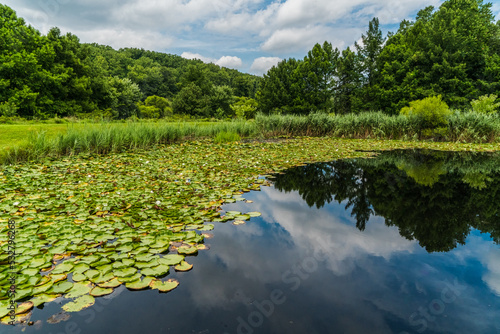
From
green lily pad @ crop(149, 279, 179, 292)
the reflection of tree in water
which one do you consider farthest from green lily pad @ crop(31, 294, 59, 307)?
the reflection of tree in water

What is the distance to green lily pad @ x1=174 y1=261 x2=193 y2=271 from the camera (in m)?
2.20

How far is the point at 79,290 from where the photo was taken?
186 cm

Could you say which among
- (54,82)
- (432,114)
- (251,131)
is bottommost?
(251,131)

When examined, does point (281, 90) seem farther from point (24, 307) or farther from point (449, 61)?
point (24, 307)

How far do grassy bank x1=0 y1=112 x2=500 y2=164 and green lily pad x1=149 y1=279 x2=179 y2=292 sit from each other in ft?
20.5

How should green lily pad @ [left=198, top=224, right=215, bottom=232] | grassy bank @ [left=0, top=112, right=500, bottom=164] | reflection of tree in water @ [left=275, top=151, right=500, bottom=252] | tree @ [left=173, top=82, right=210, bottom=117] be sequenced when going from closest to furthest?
1. green lily pad @ [left=198, top=224, right=215, bottom=232]
2. reflection of tree in water @ [left=275, top=151, right=500, bottom=252]
3. grassy bank @ [left=0, top=112, right=500, bottom=164]
4. tree @ [left=173, top=82, right=210, bottom=117]

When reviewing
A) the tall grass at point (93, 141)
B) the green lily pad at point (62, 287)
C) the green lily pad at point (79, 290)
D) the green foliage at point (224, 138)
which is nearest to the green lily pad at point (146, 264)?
the green lily pad at point (79, 290)

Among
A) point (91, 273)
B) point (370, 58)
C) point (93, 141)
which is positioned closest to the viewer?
point (91, 273)

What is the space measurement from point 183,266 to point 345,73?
36123mm

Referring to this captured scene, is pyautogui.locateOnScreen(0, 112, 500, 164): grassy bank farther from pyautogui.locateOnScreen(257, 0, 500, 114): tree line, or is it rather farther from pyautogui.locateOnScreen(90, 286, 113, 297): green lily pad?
pyautogui.locateOnScreen(257, 0, 500, 114): tree line

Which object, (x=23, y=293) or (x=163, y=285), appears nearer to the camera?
(x=23, y=293)

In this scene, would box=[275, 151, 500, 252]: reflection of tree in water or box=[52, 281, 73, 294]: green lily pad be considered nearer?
box=[52, 281, 73, 294]: green lily pad

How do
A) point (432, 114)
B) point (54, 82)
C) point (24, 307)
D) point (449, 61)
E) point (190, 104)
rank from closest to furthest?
point (24, 307)
point (432, 114)
point (449, 61)
point (54, 82)
point (190, 104)

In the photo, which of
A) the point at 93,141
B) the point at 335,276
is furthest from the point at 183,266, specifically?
the point at 93,141
